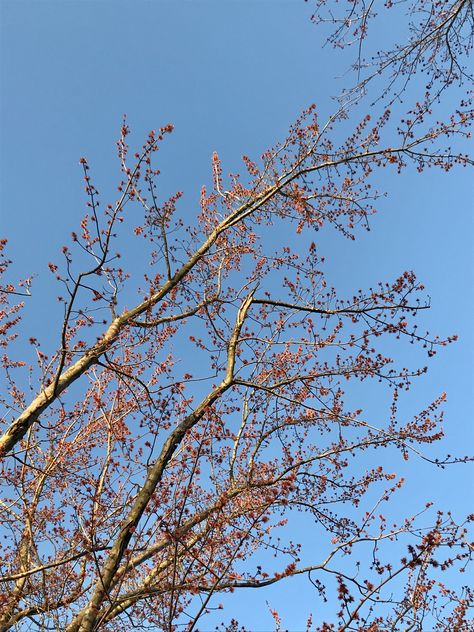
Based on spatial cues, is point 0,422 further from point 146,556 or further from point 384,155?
point 384,155

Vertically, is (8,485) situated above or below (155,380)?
below

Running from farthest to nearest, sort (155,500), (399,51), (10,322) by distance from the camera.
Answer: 1. (10,322)
2. (399,51)
3. (155,500)

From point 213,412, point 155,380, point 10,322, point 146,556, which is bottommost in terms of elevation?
point 146,556

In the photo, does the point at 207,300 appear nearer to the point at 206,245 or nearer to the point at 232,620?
the point at 206,245

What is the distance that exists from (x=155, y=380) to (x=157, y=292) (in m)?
3.72

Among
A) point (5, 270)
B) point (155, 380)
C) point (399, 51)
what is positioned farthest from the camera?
point (155, 380)

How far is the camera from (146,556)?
21.1 ft

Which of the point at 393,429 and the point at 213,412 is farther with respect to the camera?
the point at 393,429

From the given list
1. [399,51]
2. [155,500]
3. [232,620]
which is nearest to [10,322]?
[155,500]

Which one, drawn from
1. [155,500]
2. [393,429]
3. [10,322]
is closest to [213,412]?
[155,500]

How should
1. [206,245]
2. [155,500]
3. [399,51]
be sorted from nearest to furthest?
[155,500] < [399,51] < [206,245]

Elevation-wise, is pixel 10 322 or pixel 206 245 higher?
pixel 206 245

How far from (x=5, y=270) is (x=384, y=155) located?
638 cm

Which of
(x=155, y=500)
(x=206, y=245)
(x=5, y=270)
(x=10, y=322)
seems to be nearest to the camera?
(x=155, y=500)
